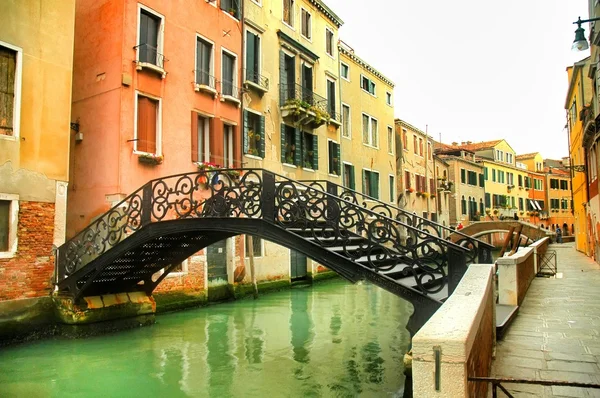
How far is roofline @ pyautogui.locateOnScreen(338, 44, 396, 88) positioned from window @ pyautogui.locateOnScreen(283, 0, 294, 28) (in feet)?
14.1

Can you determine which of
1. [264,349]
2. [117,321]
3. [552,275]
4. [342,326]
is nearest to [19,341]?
[117,321]

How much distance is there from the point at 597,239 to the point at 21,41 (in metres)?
18.1

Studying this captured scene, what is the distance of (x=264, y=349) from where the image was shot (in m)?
9.03

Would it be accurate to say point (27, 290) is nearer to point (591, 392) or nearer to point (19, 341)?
point (19, 341)

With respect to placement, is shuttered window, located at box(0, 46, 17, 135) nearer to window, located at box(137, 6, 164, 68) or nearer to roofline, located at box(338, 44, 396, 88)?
window, located at box(137, 6, 164, 68)

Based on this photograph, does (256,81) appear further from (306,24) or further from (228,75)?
(306,24)

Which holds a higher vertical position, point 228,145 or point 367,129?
point 367,129

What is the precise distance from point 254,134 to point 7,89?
25.6ft

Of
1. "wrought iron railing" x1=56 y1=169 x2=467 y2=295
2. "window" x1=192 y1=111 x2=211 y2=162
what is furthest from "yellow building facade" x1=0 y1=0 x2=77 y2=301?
"window" x1=192 y1=111 x2=211 y2=162

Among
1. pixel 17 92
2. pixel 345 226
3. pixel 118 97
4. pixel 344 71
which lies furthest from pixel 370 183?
pixel 345 226

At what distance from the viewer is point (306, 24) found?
20.2 metres

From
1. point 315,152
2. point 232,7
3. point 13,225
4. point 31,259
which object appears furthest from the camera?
point 315,152

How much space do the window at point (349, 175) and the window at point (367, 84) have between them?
4684 millimetres

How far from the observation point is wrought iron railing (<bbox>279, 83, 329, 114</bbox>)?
17797 millimetres
